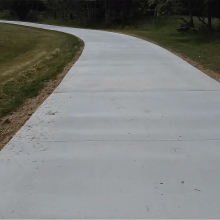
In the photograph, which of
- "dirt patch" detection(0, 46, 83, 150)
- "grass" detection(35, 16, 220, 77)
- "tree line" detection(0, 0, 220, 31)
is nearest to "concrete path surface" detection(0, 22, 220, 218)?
"dirt patch" detection(0, 46, 83, 150)

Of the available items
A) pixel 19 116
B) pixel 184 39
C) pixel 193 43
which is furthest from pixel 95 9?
pixel 19 116

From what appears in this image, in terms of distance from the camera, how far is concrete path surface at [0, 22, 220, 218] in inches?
118

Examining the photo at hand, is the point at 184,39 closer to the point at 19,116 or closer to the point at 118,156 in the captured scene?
the point at 19,116

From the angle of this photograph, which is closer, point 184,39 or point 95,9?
point 184,39

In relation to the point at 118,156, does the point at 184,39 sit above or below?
below

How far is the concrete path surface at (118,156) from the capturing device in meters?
3.00

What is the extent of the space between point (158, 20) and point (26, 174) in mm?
27095

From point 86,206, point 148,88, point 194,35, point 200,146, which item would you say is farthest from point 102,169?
point 194,35

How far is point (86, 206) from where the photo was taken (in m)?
2.99

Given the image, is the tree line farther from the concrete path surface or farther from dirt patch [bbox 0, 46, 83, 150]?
the concrete path surface

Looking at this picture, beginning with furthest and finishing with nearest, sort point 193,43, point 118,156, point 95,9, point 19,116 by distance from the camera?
point 95,9, point 193,43, point 19,116, point 118,156

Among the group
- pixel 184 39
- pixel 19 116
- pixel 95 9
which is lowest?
pixel 184 39

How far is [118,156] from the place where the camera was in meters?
3.90

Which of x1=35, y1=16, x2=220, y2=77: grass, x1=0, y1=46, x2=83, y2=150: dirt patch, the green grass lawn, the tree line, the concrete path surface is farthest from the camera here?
the tree line
